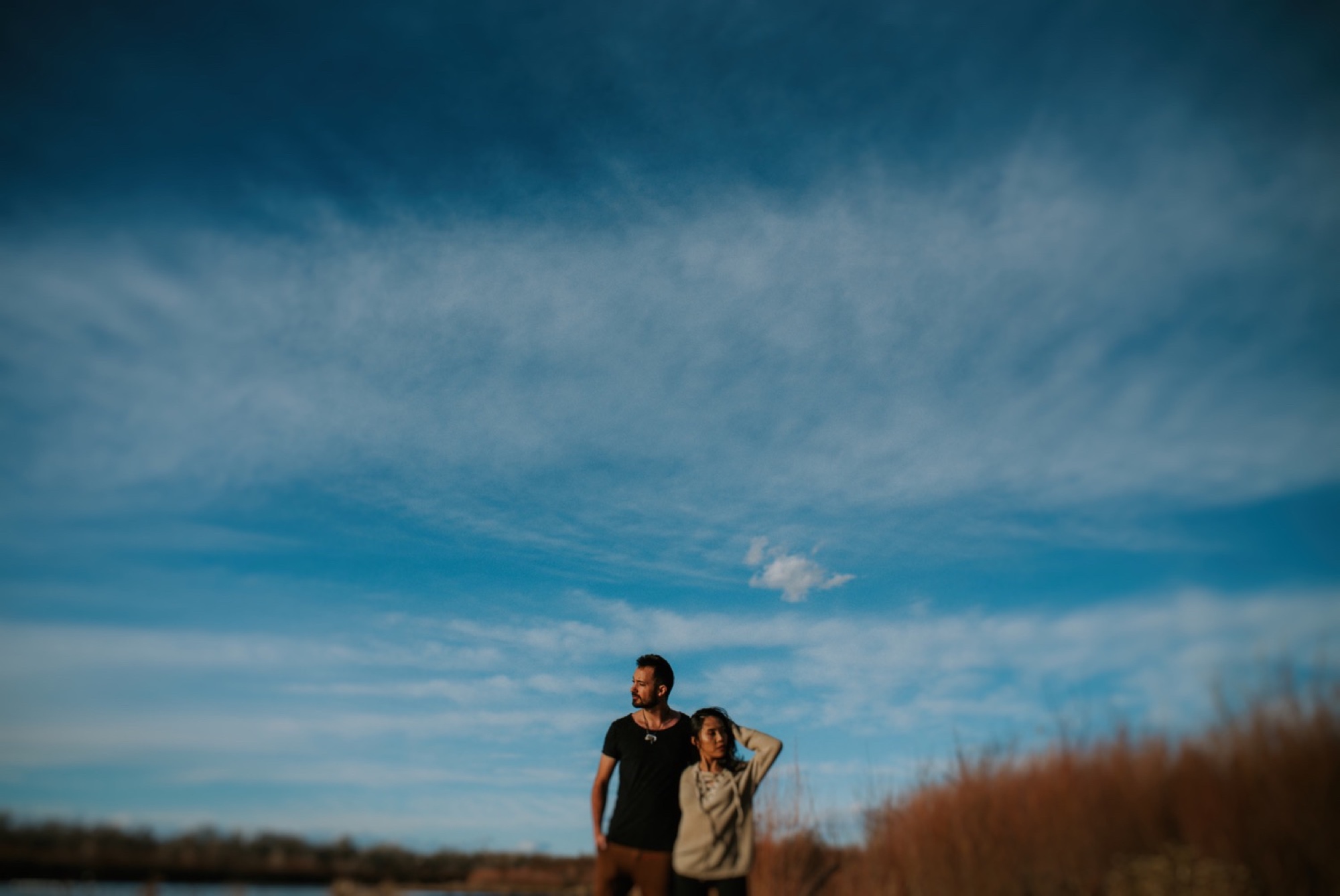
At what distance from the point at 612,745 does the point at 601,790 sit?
13.1 inches

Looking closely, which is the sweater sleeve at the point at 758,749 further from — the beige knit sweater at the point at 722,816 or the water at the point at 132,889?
the water at the point at 132,889

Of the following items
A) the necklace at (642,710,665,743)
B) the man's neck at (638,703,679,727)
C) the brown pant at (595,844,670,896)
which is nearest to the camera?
the brown pant at (595,844,670,896)

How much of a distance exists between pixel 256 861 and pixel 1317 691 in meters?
8.01

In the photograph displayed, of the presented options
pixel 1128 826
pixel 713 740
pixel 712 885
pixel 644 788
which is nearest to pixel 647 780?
pixel 644 788

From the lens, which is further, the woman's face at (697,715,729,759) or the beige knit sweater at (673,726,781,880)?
the woman's face at (697,715,729,759)

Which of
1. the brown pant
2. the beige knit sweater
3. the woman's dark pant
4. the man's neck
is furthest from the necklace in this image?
the woman's dark pant

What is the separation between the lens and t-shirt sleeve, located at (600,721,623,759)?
19.4ft

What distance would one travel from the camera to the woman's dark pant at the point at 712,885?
5.26 m

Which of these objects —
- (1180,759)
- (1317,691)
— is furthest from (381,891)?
(1317,691)

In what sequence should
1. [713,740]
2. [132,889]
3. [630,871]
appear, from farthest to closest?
[132,889], [713,740], [630,871]

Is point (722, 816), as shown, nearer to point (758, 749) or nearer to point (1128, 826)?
point (758, 749)

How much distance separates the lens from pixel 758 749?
5645 mm

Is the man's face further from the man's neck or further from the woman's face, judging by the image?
the woman's face

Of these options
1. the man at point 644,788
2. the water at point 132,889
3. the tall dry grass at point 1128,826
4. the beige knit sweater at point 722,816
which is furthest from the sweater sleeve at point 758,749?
the water at point 132,889
